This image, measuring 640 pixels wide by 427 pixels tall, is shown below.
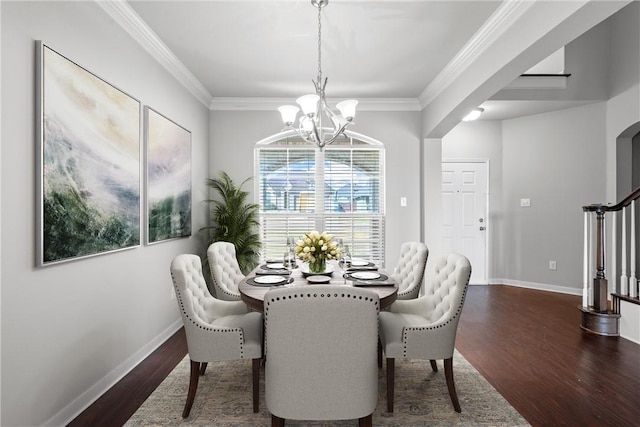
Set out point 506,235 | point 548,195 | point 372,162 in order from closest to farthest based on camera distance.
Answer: point 372,162 < point 548,195 < point 506,235

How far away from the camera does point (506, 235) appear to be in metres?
5.96

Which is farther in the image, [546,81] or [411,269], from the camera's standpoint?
[546,81]

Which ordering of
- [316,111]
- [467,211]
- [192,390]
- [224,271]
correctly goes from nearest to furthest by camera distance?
[192,390] < [316,111] < [224,271] < [467,211]

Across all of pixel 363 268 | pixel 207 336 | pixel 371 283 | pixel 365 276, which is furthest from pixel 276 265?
pixel 207 336

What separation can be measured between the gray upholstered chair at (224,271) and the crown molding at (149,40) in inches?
69.7

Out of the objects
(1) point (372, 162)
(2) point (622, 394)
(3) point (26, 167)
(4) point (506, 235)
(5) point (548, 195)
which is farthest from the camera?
(4) point (506, 235)

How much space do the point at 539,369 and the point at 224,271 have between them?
2.67 metres

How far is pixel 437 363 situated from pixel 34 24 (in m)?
3.44

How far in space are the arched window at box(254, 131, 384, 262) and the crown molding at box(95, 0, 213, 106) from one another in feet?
4.37

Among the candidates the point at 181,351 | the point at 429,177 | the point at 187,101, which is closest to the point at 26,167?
the point at 181,351

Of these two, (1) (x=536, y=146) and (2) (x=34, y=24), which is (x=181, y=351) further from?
(1) (x=536, y=146)

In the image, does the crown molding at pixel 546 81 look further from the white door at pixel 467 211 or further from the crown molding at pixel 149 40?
the crown molding at pixel 149 40

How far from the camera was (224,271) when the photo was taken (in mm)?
3260

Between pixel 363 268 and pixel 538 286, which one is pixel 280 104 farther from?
pixel 538 286
